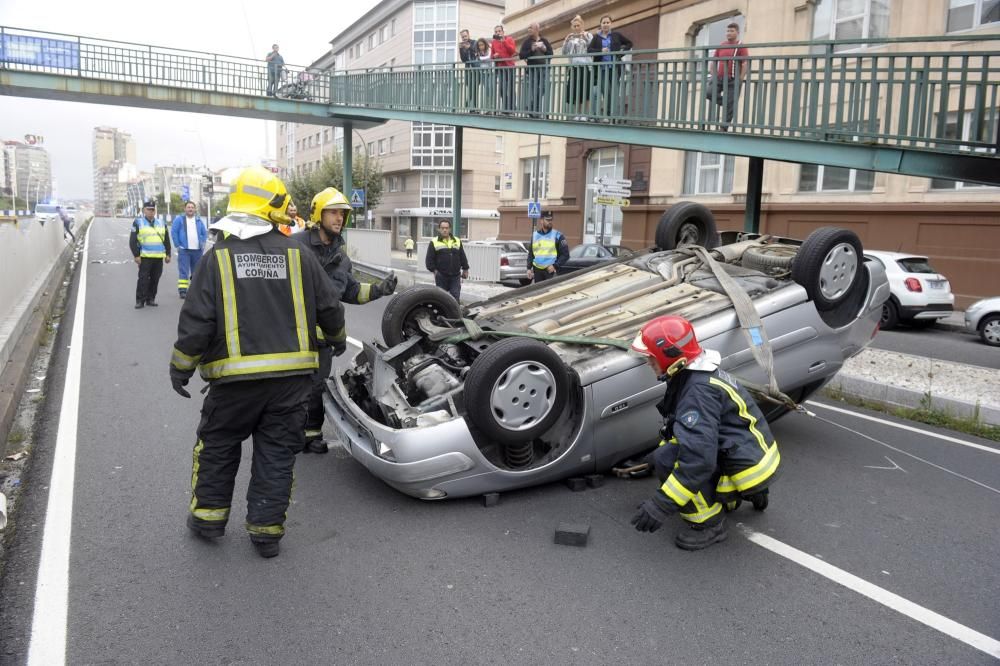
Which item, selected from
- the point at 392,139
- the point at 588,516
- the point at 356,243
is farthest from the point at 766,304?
the point at 392,139

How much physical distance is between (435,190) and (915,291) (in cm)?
4473

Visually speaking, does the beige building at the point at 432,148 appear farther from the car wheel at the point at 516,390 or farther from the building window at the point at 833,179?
the car wheel at the point at 516,390

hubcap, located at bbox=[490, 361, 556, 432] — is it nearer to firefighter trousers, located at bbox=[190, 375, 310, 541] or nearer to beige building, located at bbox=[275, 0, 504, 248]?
firefighter trousers, located at bbox=[190, 375, 310, 541]

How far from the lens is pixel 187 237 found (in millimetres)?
13023

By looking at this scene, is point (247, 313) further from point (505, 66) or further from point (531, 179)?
point (531, 179)

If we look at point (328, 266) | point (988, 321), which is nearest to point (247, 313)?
point (328, 266)

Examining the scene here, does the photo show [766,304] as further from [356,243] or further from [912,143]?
[356,243]

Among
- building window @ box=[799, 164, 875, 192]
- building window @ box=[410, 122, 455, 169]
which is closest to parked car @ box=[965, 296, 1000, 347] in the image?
building window @ box=[799, 164, 875, 192]

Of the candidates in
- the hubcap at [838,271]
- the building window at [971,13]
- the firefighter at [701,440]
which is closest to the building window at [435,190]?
the building window at [971,13]

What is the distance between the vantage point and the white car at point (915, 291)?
12875mm

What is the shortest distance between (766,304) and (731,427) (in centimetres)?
138

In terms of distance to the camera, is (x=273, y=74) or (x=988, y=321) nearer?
(x=988, y=321)

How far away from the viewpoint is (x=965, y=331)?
13.1 meters

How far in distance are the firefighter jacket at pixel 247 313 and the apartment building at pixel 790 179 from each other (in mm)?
7379
